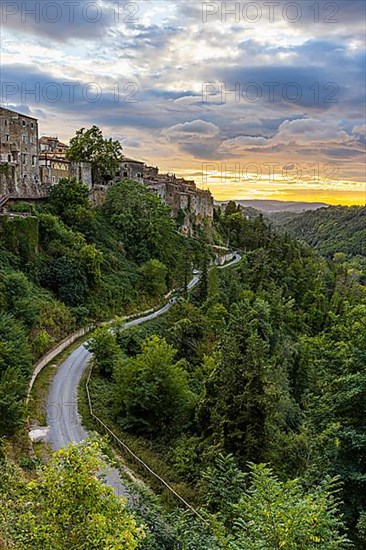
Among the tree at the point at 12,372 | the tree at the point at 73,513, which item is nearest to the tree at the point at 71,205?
the tree at the point at 12,372

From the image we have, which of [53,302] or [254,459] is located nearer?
[254,459]

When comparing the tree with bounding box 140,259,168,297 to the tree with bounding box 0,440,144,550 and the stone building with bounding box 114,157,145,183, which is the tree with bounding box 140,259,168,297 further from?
the tree with bounding box 0,440,144,550

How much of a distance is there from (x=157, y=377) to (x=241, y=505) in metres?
13.2

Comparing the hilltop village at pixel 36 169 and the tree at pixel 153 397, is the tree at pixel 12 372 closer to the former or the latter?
the tree at pixel 153 397

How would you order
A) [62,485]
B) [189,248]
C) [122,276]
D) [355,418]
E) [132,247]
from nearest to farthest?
[62,485] → [355,418] → [122,276] → [132,247] → [189,248]

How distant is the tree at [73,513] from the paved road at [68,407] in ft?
31.4

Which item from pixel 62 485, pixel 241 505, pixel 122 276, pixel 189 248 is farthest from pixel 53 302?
pixel 189 248

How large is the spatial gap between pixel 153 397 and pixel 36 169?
39.0 meters

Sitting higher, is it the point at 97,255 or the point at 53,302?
the point at 97,255

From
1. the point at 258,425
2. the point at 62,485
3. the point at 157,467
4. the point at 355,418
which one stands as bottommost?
the point at 157,467

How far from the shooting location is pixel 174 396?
24.2m

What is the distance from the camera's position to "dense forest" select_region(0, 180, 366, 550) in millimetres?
8109

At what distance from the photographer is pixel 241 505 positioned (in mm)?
10945

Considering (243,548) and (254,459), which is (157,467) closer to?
(254,459)
